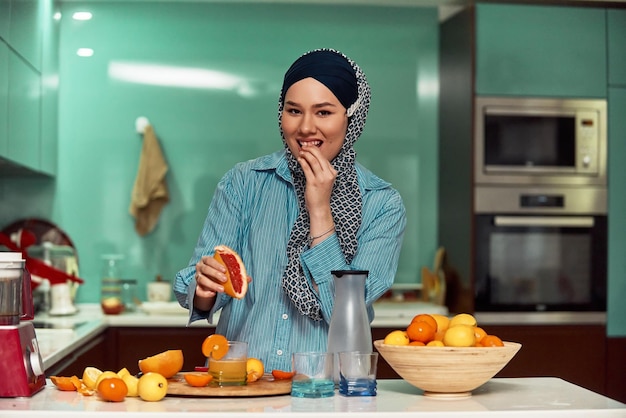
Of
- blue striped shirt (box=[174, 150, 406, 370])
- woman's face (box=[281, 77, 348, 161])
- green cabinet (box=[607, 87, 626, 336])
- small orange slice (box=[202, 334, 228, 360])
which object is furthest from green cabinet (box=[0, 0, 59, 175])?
green cabinet (box=[607, 87, 626, 336])

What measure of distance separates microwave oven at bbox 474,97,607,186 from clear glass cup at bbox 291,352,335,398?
266 cm

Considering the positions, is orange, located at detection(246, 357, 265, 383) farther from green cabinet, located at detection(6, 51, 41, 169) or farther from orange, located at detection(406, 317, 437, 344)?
green cabinet, located at detection(6, 51, 41, 169)

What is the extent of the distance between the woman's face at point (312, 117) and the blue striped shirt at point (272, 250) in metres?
0.16

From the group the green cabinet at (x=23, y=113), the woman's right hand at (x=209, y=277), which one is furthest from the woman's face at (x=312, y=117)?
the green cabinet at (x=23, y=113)

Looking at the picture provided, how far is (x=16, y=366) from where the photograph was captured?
1793 mm

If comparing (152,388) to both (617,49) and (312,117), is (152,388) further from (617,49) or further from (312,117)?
(617,49)

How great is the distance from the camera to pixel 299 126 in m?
2.20

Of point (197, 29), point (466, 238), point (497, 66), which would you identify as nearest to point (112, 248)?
point (197, 29)

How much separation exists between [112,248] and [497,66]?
2.03 meters

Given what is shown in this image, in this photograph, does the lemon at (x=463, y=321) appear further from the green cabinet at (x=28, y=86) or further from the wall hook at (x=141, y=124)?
the wall hook at (x=141, y=124)

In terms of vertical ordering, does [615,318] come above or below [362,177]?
below

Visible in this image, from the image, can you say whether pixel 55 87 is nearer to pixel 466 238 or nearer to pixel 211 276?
pixel 466 238

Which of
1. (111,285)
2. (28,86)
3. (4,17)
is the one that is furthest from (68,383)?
(111,285)

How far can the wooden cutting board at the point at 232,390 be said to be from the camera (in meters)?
1.77
